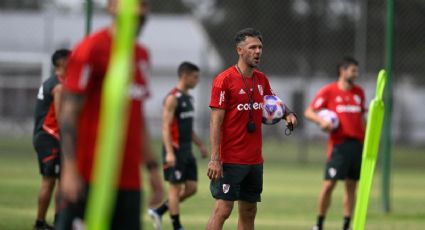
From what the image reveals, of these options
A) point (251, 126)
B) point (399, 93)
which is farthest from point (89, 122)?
point (399, 93)

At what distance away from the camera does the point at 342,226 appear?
14.4 m

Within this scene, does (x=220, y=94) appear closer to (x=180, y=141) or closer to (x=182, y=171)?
(x=180, y=141)

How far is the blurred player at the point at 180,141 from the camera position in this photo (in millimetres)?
13320

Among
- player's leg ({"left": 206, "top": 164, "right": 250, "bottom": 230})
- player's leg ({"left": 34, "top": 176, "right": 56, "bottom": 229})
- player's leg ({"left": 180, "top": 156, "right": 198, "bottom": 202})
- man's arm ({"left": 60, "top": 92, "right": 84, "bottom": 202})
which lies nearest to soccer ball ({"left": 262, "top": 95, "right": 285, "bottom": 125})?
player's leg ({"left": 206, "top": 164, "right": 250, "bottom": 230})

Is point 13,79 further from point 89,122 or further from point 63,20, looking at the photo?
point 89,122

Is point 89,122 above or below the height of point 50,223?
above

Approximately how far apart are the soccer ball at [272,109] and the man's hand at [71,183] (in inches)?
157

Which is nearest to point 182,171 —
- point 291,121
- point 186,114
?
point 186,114

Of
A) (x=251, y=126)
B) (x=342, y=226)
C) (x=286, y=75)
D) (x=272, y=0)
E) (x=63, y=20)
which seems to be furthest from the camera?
(x=63, y=20)

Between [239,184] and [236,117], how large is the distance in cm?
64

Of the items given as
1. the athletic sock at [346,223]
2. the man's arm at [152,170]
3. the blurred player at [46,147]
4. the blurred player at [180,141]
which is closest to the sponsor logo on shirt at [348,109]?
the athletic sock at [346,223]

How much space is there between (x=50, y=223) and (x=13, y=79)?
3152 centimetres

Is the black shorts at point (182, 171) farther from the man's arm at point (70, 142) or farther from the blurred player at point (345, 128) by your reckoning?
the man's arm at point (70, 142)

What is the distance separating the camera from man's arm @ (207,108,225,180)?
9.71m
